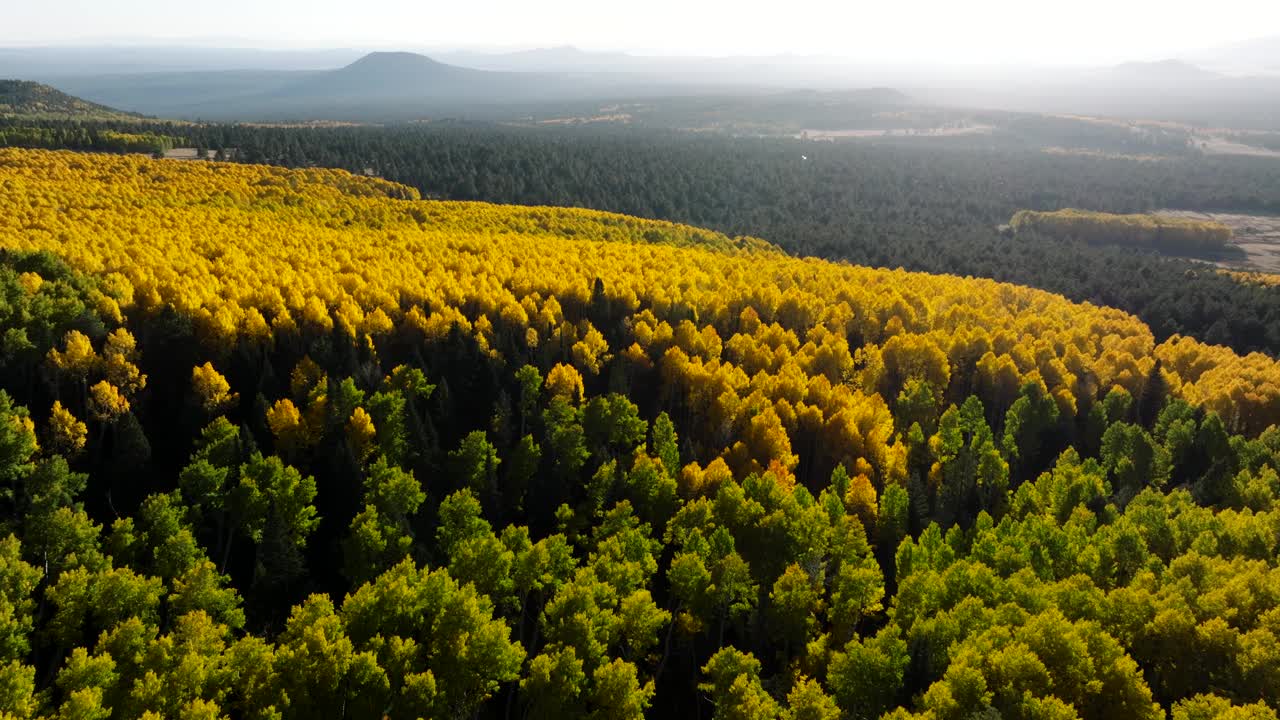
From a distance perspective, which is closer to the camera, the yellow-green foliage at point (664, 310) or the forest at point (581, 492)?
the forest at point (581, 492)

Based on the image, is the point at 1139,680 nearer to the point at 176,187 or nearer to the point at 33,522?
the point at 33,522

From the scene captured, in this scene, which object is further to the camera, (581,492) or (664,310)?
(664,310)

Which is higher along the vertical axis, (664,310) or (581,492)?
(664,310)

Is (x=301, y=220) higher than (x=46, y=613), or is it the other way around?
(x=301, y=220)

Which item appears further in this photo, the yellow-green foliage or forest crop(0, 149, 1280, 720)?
the yellow-green foliage

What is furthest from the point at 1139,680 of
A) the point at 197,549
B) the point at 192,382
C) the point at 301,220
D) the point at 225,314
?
the point at 301,220

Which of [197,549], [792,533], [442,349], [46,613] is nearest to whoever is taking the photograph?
[46,613]

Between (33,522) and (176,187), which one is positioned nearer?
(33,522)

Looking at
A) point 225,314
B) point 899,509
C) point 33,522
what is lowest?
point 899,509
